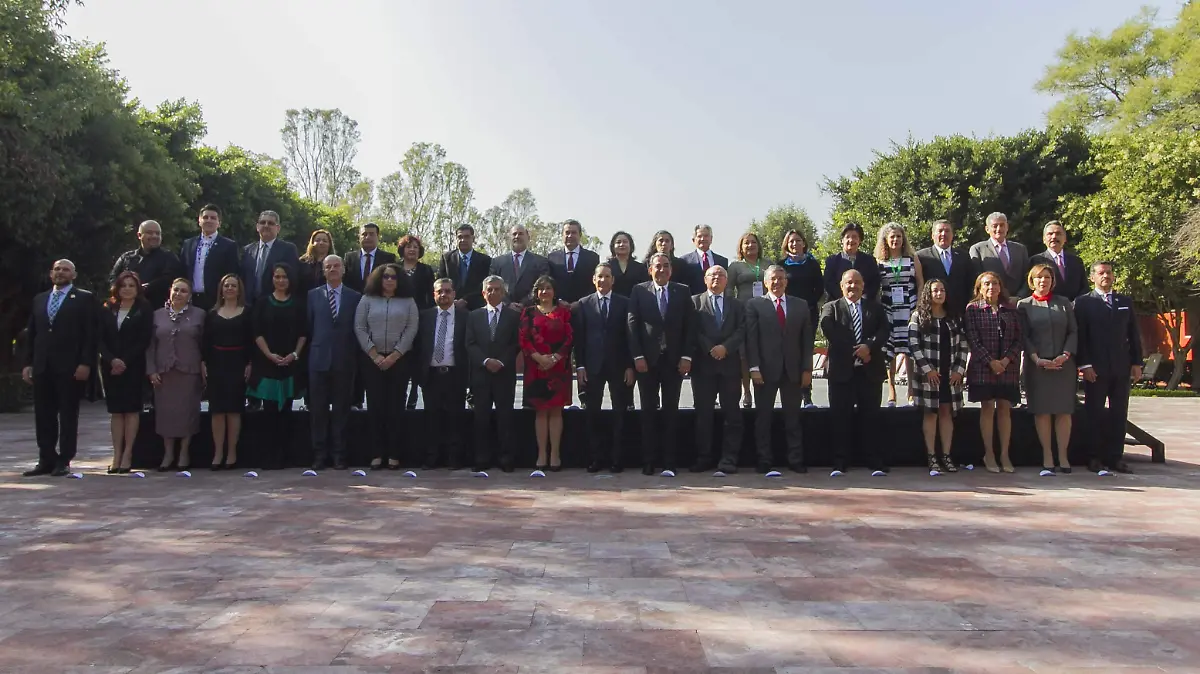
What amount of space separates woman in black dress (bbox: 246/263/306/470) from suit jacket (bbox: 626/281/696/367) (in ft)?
9.90

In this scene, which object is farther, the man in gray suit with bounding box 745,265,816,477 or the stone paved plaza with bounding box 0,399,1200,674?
the man in gray suit with bounding box 745,265,816,477

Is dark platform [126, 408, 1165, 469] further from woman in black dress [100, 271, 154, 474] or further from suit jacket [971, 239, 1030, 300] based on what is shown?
suit jacket [971, 239, 1030, 300]

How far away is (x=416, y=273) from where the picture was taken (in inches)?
356

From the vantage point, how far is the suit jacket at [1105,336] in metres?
8.01

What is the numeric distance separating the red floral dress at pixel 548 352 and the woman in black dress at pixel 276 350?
2.07 metres

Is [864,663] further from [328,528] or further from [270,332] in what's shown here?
[270,332]

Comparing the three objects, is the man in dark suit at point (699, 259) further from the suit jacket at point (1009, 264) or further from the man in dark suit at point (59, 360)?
the man in dark suit at point (59, 360)

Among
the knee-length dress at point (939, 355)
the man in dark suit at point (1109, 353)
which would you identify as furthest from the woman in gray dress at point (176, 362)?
the man in dark suit at point (1109, 353)

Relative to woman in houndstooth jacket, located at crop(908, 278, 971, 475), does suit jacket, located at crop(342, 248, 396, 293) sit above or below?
above

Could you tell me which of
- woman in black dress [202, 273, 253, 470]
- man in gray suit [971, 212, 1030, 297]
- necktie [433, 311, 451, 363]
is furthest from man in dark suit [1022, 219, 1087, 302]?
woman in black dress [202, 273, 253, 470]

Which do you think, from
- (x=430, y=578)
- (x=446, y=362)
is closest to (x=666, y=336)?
(x=446, y=362)

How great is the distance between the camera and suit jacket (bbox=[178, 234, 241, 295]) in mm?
8711

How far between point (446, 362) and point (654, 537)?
355cm

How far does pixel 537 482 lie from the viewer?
7.57 meters
